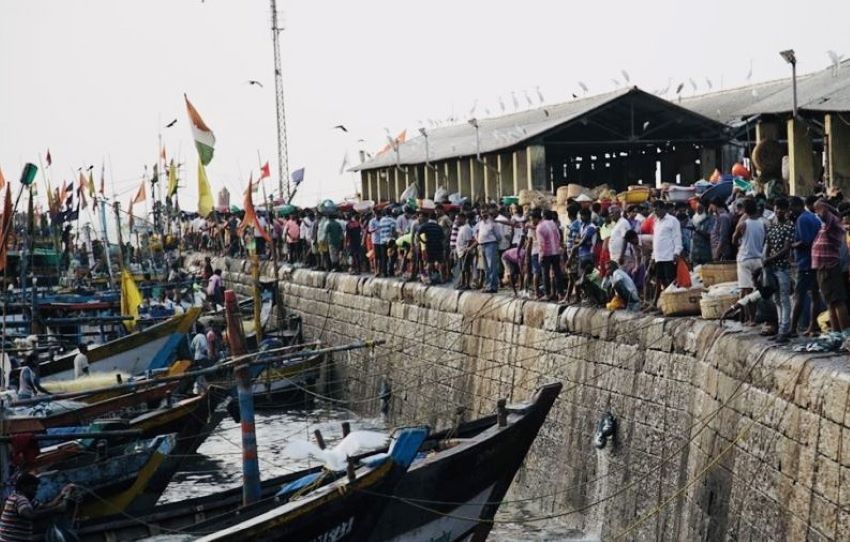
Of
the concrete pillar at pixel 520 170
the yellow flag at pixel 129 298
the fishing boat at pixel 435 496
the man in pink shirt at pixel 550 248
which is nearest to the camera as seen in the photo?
the fishing boat at pixel 435 496

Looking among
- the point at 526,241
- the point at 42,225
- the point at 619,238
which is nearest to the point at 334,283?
the point at 526,241

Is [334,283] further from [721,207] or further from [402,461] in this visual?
[402,461]

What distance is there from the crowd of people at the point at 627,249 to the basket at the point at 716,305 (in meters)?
0.38

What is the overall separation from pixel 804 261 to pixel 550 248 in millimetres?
7203

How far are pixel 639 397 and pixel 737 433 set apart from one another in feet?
10.9

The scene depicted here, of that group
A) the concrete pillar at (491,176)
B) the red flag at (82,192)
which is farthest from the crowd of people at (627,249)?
the red flag at (82,192)

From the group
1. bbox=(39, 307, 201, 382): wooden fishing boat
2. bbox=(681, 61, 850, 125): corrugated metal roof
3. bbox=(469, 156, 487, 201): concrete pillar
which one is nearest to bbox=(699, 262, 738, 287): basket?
bbox=(681, 61, 850, 125): corrugated metal roof

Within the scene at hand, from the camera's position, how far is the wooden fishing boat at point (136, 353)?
85.9 ft

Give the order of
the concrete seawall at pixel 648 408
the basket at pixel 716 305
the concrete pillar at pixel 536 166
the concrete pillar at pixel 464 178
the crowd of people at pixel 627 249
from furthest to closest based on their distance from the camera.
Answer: the concrete pillar at pixel 464 178 → the concrete pillar at pixel 536 166 → the basket at pixel 716 305 → the crowd of people at pixel 627 249 → the concrete seawall at pixel 648 408

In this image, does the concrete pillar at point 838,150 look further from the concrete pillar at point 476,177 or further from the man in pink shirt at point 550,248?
the concrete pillar at point 476,177

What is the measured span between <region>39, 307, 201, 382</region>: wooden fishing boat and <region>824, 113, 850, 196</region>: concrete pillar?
40.3 ft

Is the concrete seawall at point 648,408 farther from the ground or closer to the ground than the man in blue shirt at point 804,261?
closer to the ground

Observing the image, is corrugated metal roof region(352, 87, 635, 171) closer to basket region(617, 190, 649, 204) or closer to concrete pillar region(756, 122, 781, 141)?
concrete pillar region(756, 122, 781, 141)

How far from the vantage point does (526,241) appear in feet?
71.5
